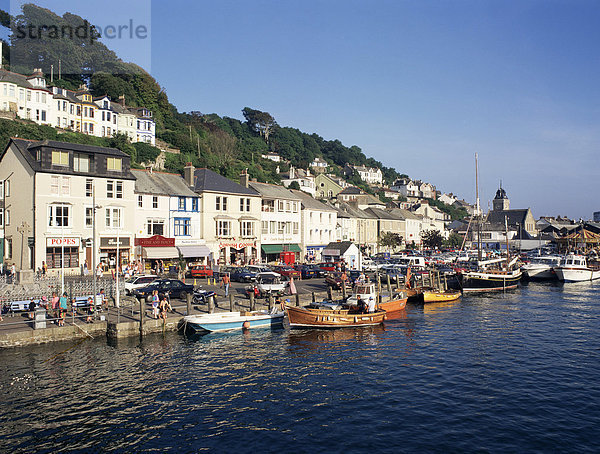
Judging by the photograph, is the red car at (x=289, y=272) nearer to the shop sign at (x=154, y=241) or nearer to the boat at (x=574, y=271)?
the shop sign at (x=154, y=241)

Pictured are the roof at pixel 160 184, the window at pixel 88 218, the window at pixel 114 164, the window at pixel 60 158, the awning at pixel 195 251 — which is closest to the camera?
the window at pixel 60 158

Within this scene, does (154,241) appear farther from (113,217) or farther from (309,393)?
(309,393)

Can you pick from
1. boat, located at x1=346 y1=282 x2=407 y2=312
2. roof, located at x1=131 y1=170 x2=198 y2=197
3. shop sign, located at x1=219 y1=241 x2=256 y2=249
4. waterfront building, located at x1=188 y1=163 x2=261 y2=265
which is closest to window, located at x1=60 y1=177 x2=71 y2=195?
roof, located at x1=131 y1=170 x2=198 y2=197

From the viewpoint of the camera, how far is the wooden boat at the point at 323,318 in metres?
34.1

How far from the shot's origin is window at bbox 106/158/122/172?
52.7 metres

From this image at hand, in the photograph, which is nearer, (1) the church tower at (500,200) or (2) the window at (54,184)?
(2) the window at (54,184)

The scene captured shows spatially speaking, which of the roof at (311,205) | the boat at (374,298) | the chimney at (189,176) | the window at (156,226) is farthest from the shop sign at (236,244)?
the boat at (374,298)

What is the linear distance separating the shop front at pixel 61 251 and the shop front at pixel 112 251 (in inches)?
106

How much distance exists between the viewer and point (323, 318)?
3419 cm

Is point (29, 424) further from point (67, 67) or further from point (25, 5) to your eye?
point (25, 5)

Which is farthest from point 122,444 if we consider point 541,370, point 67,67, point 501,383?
point 67,67

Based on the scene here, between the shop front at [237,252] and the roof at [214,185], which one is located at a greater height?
the roof at [214,185]

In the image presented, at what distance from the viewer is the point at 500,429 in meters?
18.2

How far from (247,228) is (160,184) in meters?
14.0
